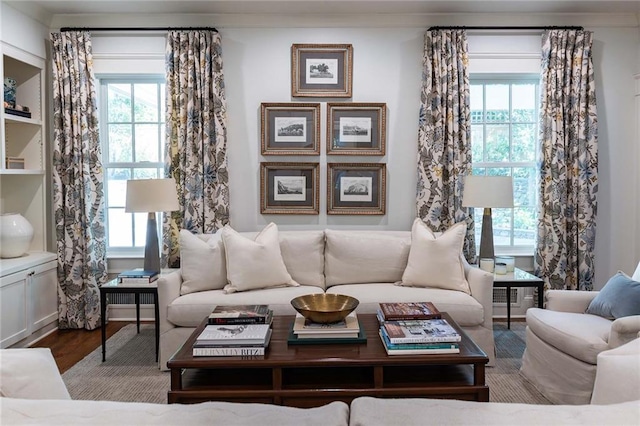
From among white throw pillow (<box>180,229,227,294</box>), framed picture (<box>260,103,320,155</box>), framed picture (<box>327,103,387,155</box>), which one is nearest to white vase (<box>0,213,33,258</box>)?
white throw pillow (<box>180,229,227,294</box>)

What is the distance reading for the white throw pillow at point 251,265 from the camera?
3.29 metres

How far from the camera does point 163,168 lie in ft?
14.0

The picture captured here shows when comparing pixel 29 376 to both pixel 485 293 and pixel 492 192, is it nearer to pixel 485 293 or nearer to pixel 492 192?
pixel 485 293

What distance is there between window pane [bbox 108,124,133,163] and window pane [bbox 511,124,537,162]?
3.65 meters

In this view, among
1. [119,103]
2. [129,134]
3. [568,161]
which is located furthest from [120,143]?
[568,161]

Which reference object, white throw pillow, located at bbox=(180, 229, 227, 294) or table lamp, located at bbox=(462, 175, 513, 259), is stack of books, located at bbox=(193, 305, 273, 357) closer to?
white throw pillow, located at bbox=(180, 229, 227, 294)

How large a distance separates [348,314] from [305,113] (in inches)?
87.0

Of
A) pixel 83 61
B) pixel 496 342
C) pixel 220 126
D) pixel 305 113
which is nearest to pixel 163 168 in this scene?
pixel 220 126

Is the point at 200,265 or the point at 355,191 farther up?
the point at 355,191

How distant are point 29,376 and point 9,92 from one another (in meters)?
3.50

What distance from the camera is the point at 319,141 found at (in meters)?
4.12

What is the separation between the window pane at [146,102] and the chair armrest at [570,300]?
365 centimetres

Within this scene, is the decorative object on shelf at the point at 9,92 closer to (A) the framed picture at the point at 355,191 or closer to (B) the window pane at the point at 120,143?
(B) the window pane at the point at 120,143

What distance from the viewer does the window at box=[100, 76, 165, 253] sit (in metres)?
4.32
